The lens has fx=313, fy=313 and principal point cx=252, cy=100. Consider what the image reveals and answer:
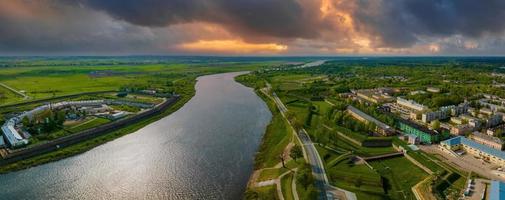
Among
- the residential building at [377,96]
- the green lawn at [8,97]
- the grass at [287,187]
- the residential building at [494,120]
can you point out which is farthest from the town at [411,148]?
the green lawn at [8,97]

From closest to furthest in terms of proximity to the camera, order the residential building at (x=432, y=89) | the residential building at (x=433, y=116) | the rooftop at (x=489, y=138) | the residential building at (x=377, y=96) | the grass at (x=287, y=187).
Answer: the grass at (x=287, y=187) → the rooftop at (x=489, y=138) → the residential building at (x=433, y=116) → the residential building at (x=377, y=96) → the residential building at (x=432, y=89)

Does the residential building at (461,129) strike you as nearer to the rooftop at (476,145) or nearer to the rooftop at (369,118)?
the rooftop at (476,145)

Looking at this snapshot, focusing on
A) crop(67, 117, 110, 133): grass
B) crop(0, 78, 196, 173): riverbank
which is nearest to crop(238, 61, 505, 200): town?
crop(0, 78, 196, 173): riverbank

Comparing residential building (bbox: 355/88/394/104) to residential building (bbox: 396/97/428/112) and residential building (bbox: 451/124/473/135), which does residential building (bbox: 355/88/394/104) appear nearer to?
residential building (bbox: 396/97/428/112)

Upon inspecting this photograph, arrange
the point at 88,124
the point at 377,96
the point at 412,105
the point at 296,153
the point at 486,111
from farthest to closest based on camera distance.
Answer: the point at 377,96
the point at 412,105
the point at 486,111
the point at 88,124
the point at 296,153

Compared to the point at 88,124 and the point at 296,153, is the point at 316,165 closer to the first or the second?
the point at 296,153

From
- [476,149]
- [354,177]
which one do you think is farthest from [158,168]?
[476,149]

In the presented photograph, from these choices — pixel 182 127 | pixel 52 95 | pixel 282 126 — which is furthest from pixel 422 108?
pixel 52 95
